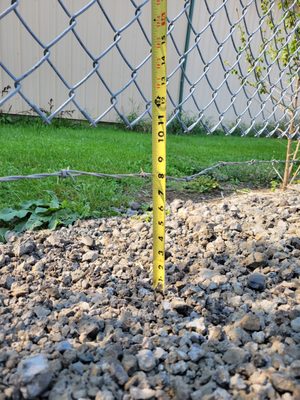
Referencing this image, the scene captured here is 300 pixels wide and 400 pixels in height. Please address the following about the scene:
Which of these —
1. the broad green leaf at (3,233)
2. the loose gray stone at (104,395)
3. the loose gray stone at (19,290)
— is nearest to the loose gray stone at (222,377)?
the loose gray stone at (104,395)

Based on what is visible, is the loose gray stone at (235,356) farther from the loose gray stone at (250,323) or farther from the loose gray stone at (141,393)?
the loose gray stone at (141,393)

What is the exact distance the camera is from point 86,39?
672 cm

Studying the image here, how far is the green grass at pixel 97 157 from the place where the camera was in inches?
109

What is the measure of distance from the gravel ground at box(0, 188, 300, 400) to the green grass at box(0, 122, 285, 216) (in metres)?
0.71

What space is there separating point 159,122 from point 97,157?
2.85 meters

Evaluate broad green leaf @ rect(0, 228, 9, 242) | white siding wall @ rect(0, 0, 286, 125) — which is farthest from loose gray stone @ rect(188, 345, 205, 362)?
white siding wall @ rect(0, 0, 286, 125)

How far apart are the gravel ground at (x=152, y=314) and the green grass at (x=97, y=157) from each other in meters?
0.71

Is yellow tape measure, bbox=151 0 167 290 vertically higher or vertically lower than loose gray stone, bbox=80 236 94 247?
higher

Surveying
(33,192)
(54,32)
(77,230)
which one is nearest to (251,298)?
(77,230)

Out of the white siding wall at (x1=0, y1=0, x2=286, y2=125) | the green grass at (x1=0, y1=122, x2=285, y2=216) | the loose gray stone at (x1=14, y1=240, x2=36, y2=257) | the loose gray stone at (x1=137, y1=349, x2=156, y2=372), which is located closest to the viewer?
the loose gray stone at (x1=137, y1=349, x2=156, y2=372)

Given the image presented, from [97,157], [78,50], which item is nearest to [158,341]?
[97,157]

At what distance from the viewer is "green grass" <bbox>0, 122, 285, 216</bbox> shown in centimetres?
276

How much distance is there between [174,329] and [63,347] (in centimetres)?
32

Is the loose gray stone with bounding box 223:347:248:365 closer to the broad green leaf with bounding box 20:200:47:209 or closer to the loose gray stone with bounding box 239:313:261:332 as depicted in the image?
the loose gray stone with bounding box 239:313:261:332
